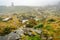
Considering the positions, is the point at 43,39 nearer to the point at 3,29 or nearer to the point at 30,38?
the point at 30,38

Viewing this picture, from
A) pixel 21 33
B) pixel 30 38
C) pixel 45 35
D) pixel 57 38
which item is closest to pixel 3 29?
pixel 21 33

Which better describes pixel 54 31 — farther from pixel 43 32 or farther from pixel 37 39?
pixel 37 39

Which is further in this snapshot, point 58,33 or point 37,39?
point 58,33

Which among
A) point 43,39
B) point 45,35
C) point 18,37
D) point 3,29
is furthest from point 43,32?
point 3,29

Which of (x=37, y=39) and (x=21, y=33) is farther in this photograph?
(x=21, y=33)

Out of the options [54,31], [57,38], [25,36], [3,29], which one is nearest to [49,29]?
[54,31]

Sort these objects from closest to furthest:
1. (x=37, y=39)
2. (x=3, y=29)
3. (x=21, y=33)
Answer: (x=37, y=39) < (x=21, y=33) < (x=3, y=29)

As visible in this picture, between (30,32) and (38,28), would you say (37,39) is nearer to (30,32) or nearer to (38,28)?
(30,32)

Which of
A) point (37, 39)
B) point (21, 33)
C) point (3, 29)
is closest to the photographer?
point (37, 39)
